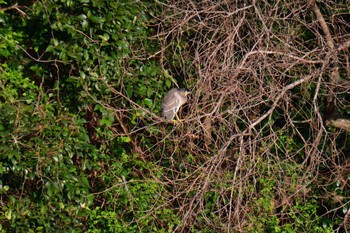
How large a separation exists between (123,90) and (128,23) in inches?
22.5

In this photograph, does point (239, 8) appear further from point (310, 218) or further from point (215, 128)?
point (310, 218)

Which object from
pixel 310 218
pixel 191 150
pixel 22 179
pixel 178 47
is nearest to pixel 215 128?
pixel 191 150

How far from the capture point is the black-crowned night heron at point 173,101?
19.8 feet

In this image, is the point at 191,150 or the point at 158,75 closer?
the point at 191,150

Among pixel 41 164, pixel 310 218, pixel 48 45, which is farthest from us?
pixel 310 218

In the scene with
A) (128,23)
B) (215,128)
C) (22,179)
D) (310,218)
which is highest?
(128,23)

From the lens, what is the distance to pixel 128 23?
20.0 ft

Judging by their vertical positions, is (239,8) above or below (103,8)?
below

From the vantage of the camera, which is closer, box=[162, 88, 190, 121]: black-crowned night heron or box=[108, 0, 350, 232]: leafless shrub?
box=[108, 0, 350, 232]: leafless shrub

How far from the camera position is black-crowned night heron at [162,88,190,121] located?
6.03 metres

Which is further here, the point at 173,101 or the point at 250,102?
the point at 173,101

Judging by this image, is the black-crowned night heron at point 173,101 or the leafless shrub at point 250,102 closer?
the leafless shrub at point 250,102

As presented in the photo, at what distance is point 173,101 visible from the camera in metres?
6.11

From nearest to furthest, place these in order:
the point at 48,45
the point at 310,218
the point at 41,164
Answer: the point at 41,164
the point at 48,45
the point at 310,218
